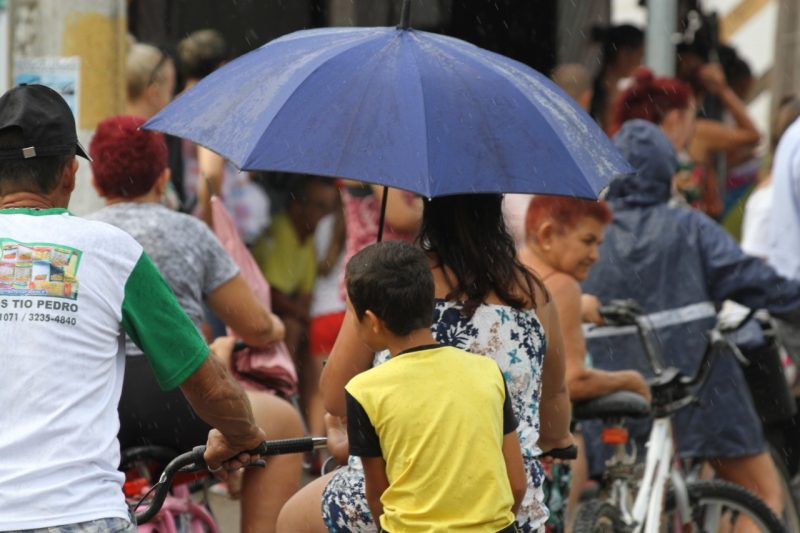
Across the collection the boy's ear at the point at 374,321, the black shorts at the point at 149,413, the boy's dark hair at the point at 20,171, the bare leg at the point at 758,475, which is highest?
Result: the boy's dark hair at the point at 20,171

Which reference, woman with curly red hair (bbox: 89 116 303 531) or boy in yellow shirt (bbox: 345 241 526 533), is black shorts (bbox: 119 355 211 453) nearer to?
woman with curly red hair (bbox: 89 116 303 531)

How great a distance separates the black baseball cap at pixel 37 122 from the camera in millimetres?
3725

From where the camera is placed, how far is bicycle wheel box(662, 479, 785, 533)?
641cm

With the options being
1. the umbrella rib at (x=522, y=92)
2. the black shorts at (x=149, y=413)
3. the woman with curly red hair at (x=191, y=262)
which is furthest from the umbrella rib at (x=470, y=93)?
the woman with curly red hair at (x=191, y=262)

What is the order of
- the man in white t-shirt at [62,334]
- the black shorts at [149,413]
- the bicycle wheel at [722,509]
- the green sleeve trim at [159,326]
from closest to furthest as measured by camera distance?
the man in white t-shirt at [62,334], the green sleeve trim at [159,326], the black shorts at [149,413], the bicycle wheel at [722,509]

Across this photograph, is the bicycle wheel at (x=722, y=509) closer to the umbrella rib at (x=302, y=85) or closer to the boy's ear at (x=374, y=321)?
the umbrella rib at (x=302, y=85)

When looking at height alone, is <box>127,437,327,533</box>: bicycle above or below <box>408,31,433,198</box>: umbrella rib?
below

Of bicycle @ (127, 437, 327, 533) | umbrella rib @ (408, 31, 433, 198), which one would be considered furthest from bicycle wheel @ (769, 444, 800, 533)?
umbrella rib @ (408, 31, 433, 198)

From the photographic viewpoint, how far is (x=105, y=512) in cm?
357

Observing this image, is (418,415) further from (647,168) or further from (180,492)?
(647,168)

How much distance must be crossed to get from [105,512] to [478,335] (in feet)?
3.81

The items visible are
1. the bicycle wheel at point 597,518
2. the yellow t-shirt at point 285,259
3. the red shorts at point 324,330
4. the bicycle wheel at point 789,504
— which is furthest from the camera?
the yellow t-shirt at point 285,259

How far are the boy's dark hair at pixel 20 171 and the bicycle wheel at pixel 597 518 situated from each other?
2.69 metres

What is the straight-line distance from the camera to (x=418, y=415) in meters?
3.88
